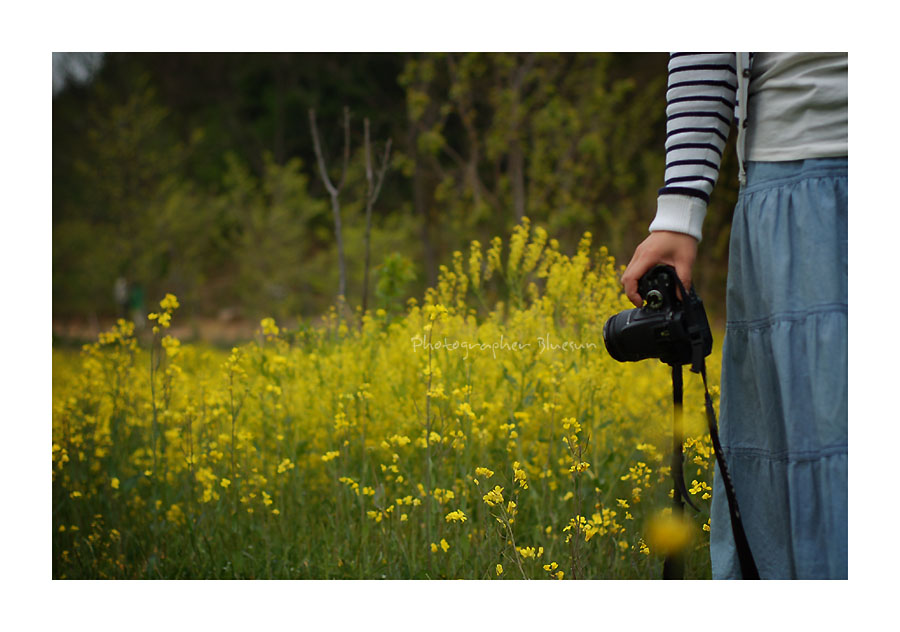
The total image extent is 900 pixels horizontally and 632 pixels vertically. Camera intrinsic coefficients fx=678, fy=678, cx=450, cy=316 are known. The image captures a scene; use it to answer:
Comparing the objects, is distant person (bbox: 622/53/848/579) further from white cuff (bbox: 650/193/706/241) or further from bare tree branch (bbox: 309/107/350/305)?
bare tree branch (bbox: 309/107/350/305)

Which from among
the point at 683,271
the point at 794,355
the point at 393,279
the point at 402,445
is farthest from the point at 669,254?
the point at 393,279

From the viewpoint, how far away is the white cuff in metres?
1.31

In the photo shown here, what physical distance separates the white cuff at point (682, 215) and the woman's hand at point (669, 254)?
11mm

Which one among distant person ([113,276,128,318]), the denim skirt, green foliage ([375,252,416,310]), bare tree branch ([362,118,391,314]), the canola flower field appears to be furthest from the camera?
distant person ([113,276,128,318])

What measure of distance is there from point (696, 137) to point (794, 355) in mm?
454

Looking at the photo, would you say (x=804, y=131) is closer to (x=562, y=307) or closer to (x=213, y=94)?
(x=562, y=307)

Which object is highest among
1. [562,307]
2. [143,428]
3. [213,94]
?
[213,94]

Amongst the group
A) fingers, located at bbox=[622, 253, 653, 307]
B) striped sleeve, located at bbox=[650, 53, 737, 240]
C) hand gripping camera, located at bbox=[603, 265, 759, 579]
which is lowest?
hand gripping camera, located at bbox=[603, 265, 759, 579]

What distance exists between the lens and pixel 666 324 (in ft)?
4.42

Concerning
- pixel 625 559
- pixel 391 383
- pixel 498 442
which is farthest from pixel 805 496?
pixel 391 383

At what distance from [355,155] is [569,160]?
42.1 inches

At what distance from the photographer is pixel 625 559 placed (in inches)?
81.3

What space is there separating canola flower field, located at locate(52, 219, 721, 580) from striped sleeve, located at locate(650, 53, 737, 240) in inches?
33.6

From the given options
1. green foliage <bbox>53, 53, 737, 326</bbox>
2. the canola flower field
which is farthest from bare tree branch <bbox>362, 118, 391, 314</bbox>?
the canola flower field
